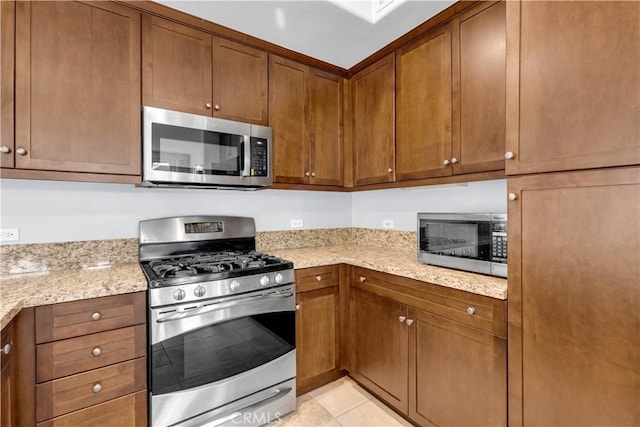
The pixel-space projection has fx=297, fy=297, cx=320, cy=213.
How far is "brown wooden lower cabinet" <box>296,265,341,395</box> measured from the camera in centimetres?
198

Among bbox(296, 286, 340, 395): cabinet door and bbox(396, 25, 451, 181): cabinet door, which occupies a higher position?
bbox(396, 25, 451, 181): cabinet door

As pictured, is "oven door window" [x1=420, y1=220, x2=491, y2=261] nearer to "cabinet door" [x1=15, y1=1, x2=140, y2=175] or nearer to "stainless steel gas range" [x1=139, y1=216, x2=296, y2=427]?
"stainless steel gas range" [x1=139, y1=216, x2=296, y2=427]

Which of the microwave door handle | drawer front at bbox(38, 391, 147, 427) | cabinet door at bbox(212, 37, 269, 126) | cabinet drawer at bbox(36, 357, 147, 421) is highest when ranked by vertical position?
cabinet door at bbox(212, 37, 269, 126)

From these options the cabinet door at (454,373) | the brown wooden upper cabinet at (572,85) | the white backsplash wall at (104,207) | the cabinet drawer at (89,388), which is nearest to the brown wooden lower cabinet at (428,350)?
the cabinet door at (454,373)

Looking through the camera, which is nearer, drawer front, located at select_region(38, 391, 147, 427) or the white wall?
drawer front, located at select_region(38, 391, 147, 427)

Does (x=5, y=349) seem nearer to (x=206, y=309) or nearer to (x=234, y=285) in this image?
(x=206, y=309)

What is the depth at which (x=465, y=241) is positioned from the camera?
160cm

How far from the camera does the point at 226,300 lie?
158cm

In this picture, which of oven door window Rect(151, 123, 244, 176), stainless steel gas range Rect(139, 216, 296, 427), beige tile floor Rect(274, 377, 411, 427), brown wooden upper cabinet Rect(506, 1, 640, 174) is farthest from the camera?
beige tile floor Rect(274, 377, 411, 427)

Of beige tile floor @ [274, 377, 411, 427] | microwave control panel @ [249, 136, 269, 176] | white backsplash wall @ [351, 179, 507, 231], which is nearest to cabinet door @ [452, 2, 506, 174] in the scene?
white backsplash wall @ [351, 179, 507, 231]

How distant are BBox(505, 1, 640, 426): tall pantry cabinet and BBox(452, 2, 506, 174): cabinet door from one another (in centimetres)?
27

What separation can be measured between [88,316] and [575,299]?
1.98 meters

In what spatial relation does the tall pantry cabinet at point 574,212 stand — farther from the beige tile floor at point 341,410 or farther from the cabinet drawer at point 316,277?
the cabinet drawer at point 316,277

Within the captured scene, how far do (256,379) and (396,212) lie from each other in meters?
1.62
